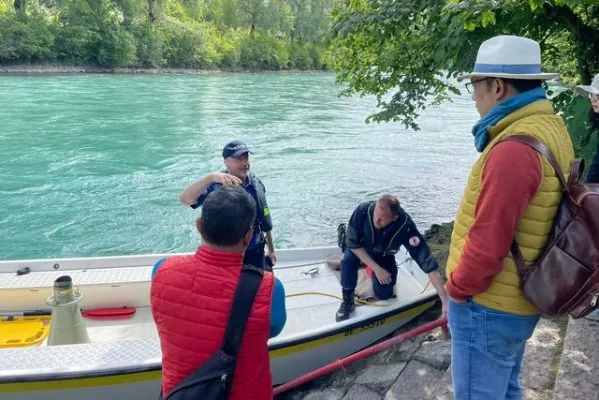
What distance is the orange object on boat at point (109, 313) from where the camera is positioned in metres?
5.08

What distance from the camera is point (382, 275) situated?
465 centimetres

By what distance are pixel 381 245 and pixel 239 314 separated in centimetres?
287

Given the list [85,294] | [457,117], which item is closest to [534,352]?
[85,294]

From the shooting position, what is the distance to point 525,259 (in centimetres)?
193

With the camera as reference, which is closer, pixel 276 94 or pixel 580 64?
pixel 580 64

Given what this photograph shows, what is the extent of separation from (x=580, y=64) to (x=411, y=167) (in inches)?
335

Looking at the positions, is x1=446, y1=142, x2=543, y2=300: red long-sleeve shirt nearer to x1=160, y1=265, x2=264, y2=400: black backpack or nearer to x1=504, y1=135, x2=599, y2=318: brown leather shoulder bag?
x1=504, y1=135, x2=599, y2=318: brown leather shoulder bag

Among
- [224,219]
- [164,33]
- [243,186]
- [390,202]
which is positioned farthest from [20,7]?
[224,219]

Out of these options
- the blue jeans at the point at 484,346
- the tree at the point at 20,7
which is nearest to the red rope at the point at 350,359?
the blue jeans at the point at 484,346

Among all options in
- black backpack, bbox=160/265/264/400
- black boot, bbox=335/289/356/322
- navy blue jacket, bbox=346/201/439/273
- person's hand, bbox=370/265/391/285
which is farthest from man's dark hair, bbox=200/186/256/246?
black boot, bbox=335/289/356/322

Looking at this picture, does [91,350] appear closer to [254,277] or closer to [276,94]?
[254,277]

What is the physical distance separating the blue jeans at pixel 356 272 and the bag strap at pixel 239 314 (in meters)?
2.95

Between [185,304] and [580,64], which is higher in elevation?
[580,64]

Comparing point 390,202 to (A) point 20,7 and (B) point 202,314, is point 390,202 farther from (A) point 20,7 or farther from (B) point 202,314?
(A) point 20,7
